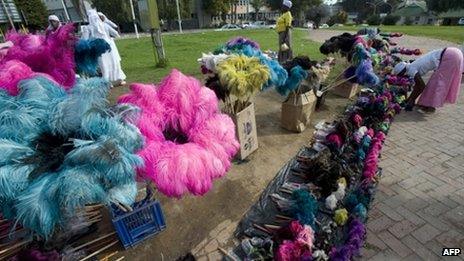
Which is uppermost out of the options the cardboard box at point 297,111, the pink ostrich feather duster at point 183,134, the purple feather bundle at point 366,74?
the pink ostrich feather duster at point 183,134

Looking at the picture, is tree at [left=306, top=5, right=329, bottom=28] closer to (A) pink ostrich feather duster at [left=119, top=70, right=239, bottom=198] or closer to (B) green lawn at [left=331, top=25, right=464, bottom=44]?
(B) green lawn at [left=331, top=25, right=464, bottom=44]

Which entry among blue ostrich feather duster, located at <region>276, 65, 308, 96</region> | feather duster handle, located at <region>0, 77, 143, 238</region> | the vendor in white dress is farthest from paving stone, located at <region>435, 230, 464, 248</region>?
the vendor in white dress

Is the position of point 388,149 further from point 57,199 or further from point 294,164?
point 57,199

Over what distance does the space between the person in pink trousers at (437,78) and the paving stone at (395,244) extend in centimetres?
386

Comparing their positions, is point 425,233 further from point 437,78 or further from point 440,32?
point 440,32

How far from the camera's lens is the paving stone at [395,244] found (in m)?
2.64

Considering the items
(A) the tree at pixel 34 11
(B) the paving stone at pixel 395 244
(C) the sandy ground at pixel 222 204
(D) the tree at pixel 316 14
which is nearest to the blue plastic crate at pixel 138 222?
(C) the sandy ground at pixel 222 204

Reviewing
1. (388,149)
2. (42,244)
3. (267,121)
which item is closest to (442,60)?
(388,149)

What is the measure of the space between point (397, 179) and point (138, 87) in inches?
135

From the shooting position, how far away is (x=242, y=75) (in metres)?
3.30

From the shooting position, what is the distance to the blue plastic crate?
2.66m

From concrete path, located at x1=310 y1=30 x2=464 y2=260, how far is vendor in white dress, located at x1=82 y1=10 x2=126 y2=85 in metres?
5.94

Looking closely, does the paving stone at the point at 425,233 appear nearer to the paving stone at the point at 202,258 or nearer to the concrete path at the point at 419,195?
the concrete path at the point at 419,195

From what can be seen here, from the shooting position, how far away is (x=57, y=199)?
131 cm
